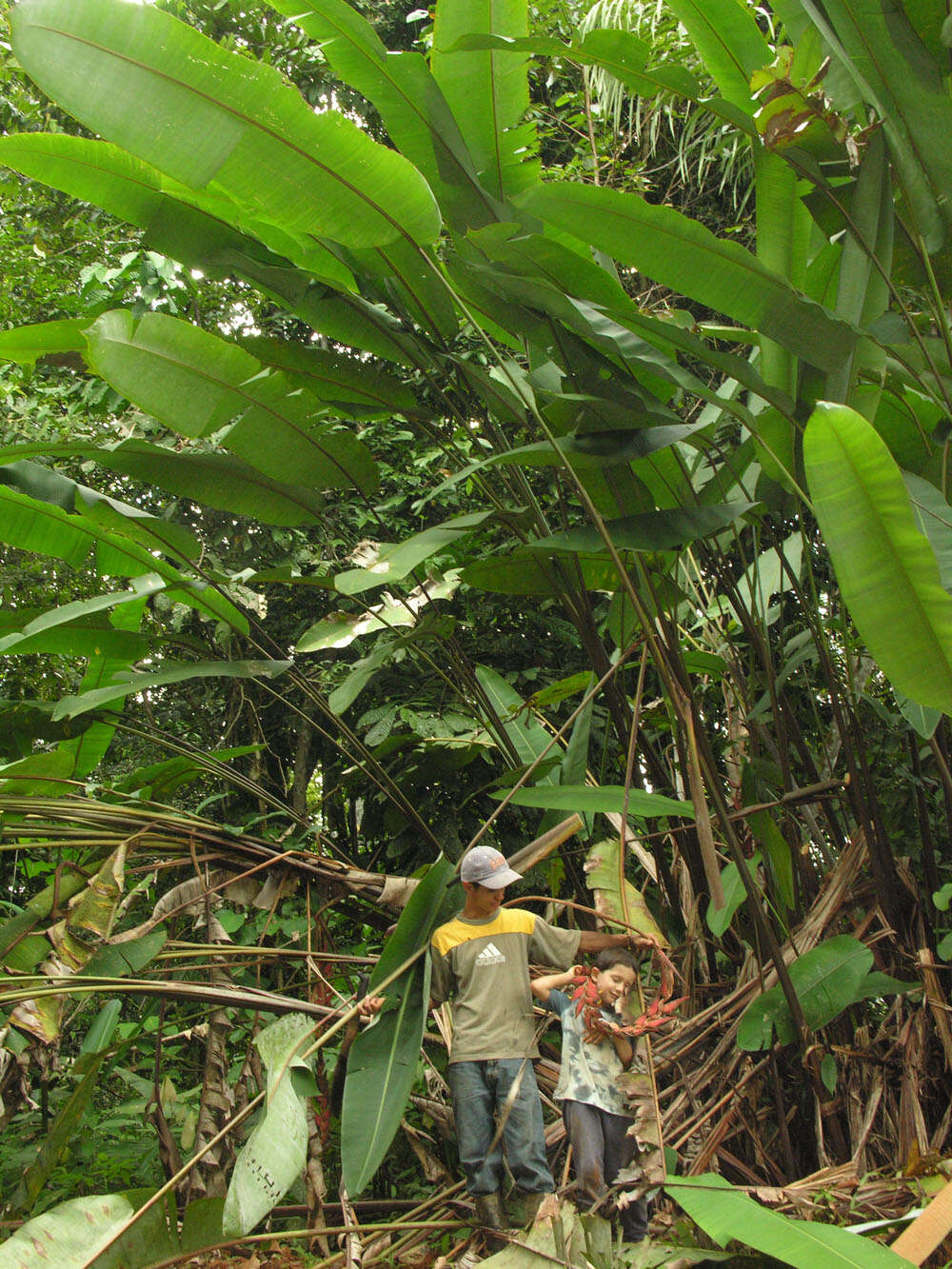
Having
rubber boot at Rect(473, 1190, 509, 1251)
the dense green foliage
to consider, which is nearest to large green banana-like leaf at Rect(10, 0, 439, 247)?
the dense green foliage

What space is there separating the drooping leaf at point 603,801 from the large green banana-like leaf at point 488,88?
1553mm

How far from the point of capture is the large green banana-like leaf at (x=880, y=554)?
1479 mm

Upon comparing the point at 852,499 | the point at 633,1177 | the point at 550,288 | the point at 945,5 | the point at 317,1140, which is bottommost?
the point at 317,1140

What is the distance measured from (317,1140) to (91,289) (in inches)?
137

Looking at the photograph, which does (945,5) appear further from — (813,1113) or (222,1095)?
(222,1095)

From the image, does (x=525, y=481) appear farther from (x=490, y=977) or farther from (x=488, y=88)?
(x=490, y=977)

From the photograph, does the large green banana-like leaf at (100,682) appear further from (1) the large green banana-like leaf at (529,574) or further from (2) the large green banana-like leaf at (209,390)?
(1) the large green banana-like leaf at (529,574)

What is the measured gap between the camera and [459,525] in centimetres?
211

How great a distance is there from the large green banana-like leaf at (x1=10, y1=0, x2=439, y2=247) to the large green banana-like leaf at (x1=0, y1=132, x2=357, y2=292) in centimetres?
41

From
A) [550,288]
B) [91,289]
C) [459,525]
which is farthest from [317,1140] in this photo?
[91,289]

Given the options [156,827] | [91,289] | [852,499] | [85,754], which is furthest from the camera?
[91,289]

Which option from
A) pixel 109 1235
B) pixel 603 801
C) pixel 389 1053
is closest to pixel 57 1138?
pixel 109 1235

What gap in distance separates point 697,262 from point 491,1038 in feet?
5.63

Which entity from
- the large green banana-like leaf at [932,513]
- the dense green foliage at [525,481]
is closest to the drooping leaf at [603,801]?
the dense green foliage at [525,481]
